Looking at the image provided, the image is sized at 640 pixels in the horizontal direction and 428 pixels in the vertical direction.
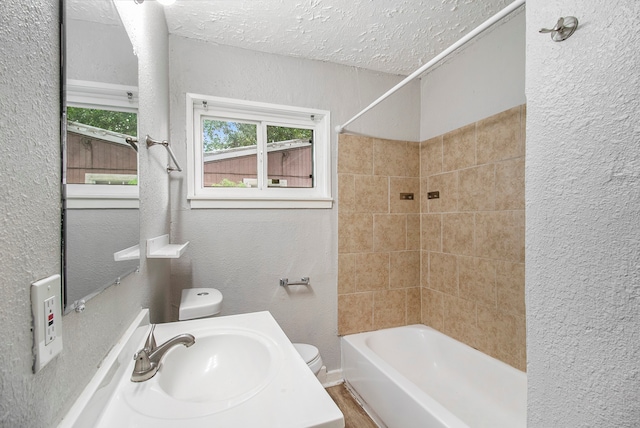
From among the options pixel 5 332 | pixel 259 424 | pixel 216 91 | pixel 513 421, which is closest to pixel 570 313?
pixel 259 424

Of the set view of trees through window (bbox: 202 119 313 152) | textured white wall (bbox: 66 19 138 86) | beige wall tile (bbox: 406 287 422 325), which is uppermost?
view of trees through window (bbox: 202 119 313 152)

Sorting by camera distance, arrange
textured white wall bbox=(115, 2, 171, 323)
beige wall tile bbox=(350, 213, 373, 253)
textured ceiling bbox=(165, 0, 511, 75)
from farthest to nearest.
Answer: beige wall tile bbox=(350, 213, 373, 253), textured ceiling bbox=(165, 0, 511, 75), textured white wall bbox=(115, 2, 171, 323)

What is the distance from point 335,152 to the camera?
2.07 meters

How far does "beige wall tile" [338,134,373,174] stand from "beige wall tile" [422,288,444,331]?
107 centimetres

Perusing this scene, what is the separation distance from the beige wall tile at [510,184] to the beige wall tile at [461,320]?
0.69 m

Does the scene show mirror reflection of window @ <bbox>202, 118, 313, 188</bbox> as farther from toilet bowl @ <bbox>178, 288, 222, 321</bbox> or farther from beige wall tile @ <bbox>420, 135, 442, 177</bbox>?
beige wall tile @ <bbox>420, 135, 442, 177</bbox>

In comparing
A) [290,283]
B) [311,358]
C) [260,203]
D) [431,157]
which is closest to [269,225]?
[260,203]

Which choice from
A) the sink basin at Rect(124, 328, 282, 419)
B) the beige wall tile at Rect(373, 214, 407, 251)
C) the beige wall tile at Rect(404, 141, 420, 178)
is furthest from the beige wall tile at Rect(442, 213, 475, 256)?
the sink basin at Rect(124, 328, 282, 419)

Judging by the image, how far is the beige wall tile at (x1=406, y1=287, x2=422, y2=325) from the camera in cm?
225

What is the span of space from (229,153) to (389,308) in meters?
1.68

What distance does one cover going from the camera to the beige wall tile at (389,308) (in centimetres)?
216

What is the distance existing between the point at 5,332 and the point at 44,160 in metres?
0.27

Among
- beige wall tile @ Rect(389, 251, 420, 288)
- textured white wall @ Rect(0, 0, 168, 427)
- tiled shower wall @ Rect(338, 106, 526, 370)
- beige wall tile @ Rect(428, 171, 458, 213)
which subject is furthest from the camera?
beige wall tile @ Rect(389, 251, 420, 288)

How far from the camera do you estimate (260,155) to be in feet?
6.53
